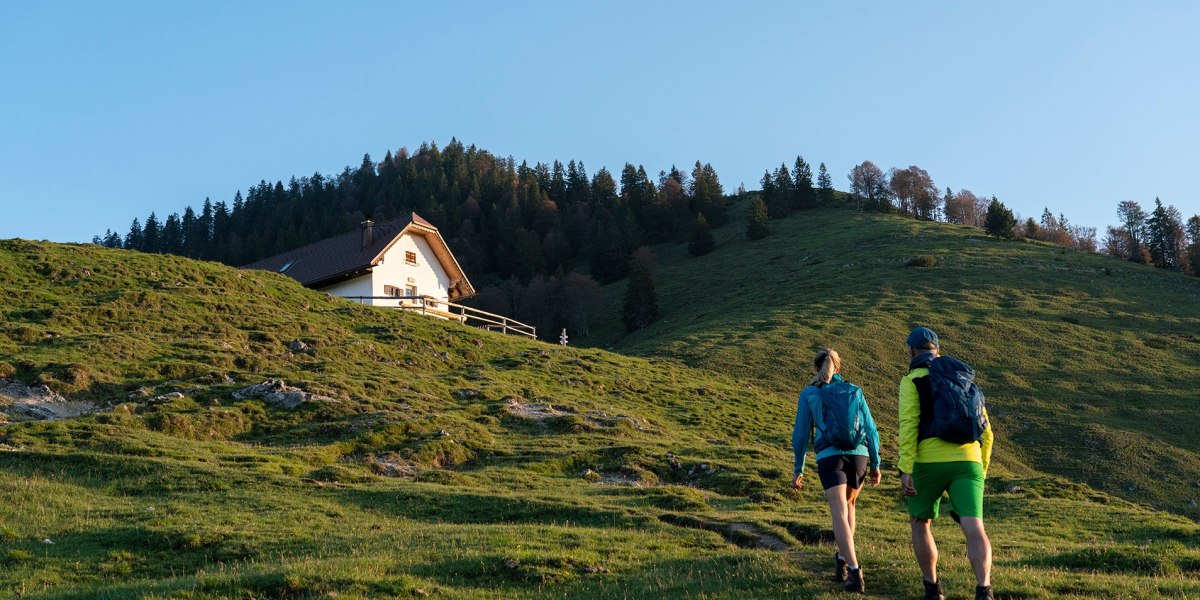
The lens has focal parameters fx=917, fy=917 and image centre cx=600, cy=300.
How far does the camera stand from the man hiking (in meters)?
9.12

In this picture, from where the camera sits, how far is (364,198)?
19112 cm

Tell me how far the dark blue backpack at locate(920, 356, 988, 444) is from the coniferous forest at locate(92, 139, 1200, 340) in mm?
80496

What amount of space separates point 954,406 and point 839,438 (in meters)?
1.90

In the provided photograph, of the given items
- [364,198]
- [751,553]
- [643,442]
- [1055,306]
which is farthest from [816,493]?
[364,198]

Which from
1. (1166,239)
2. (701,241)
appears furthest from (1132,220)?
(701,241)

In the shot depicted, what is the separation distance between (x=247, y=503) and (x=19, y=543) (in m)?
4.37

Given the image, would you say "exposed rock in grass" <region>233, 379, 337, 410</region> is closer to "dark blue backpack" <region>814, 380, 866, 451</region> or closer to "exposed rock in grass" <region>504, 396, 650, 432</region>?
"exposed rock in grass" <region>504, 396, 650, 432</region>

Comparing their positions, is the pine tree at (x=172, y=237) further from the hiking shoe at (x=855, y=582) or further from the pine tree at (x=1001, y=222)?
the hiking shoe at (x=855, y=582)

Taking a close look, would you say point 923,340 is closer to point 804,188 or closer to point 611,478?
point 611,478

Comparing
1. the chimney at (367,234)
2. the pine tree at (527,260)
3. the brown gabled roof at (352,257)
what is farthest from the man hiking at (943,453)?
the pine tree at (527,260)

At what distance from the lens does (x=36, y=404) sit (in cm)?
2556

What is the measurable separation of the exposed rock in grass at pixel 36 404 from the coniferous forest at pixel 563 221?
2607 inches

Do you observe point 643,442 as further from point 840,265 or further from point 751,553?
point 840,265

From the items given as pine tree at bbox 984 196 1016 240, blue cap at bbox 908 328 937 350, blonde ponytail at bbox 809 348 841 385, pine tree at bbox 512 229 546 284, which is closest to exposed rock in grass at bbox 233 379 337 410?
blonde ponytail at bbox 809 348 841 385
